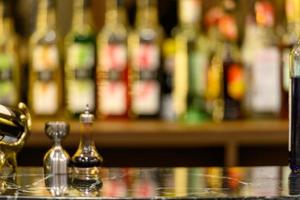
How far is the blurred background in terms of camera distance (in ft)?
6.98

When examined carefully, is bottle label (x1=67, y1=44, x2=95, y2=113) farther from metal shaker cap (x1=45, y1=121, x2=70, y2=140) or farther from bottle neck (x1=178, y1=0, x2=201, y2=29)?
metal shaker cap (x1=45, y1=121, x2=70, y2=140)

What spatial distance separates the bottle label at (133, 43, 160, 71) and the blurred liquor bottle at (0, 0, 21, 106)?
367 millimetres

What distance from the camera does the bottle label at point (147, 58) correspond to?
2.15 meters

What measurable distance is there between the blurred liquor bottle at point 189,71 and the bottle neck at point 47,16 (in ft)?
1.24

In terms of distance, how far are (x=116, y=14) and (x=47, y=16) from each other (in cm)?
21

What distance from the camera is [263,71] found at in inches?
86.2

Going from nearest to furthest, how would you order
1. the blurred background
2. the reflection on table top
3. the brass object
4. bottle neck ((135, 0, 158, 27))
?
the reflection on table top
the brass object
the blurred background
bottle neck ((135, 0, 158, 27))

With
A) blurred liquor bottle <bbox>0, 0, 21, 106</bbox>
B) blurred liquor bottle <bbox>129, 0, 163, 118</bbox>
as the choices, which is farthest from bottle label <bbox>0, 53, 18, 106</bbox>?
blurred liquor bottle <bbox>129, 0, 163, 118</bbox>

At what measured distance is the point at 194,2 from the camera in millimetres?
2217

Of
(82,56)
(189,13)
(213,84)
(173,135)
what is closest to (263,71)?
(213,84)

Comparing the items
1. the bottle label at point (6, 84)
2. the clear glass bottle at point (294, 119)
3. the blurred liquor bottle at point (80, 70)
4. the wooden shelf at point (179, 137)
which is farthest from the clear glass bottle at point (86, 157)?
the bottle label at point (6, 84)

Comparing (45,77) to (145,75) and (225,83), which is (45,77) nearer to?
(145,75)

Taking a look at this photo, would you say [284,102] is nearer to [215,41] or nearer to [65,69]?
[215,41]

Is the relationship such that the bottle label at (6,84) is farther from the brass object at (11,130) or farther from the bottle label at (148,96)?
the brass object at (11,130)
